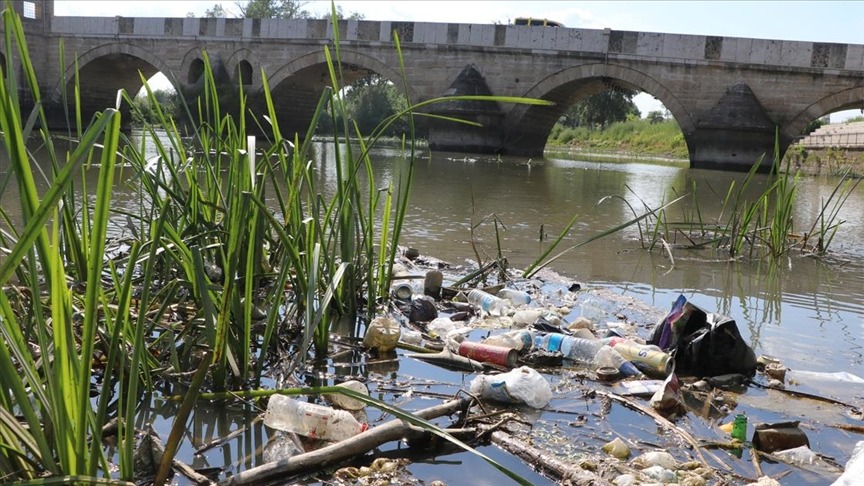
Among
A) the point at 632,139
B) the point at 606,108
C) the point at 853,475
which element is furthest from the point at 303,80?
the point at 853,475

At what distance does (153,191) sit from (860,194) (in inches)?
457

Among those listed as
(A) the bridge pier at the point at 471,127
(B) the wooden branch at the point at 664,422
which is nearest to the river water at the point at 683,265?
(B) the wooden branch at the point at 664,422

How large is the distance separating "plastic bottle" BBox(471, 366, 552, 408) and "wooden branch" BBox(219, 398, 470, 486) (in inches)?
11.9

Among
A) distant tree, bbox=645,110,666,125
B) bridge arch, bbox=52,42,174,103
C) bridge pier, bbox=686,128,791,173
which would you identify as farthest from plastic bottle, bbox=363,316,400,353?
distant tree, bbox=645,110,666,125

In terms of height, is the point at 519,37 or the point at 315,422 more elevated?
the point at 519,37

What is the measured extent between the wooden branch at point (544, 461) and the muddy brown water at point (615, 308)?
19mm

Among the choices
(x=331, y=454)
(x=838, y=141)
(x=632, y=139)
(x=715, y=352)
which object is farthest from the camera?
(x=632, y=139)

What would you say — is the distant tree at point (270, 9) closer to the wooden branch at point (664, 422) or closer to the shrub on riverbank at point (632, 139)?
the shrub on riverbank at point (632, 139)

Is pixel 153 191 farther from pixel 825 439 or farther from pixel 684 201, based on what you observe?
pixel 684 201

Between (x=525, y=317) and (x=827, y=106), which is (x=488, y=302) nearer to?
(x=525, y=317)

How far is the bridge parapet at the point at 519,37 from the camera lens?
16.1m

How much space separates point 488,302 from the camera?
9.59ft

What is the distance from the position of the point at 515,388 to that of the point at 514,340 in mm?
447

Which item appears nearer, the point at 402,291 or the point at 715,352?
the point at 715,352
